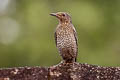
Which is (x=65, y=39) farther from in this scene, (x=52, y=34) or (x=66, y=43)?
(x=52, y=34)

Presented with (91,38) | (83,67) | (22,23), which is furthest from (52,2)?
(83,67)

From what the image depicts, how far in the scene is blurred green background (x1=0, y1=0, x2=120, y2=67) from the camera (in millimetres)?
18906

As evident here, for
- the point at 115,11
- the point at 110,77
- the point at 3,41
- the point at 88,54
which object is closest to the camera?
the point at 110,77

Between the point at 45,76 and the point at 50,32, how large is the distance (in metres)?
11.3

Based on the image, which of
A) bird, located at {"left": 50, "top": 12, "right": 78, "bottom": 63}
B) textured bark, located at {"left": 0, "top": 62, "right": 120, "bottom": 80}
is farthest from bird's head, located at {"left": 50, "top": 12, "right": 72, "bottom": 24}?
textured bark, located at {"left": 0, "top": 62, "right": 120, "bottom": 80}

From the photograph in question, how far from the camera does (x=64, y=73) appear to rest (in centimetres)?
822

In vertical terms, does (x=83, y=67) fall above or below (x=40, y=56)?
above

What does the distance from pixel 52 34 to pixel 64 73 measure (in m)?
10.9

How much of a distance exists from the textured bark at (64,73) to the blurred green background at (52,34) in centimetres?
951

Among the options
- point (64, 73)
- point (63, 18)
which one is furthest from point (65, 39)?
point (64, 73)

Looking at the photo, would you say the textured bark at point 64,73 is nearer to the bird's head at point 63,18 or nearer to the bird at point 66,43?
the bird at point 66,43

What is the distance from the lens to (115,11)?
22.0m

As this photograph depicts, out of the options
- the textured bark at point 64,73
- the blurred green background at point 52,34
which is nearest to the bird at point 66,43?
the textured bark at point 64,73

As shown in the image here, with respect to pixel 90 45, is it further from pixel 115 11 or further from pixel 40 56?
pixel 115 11
